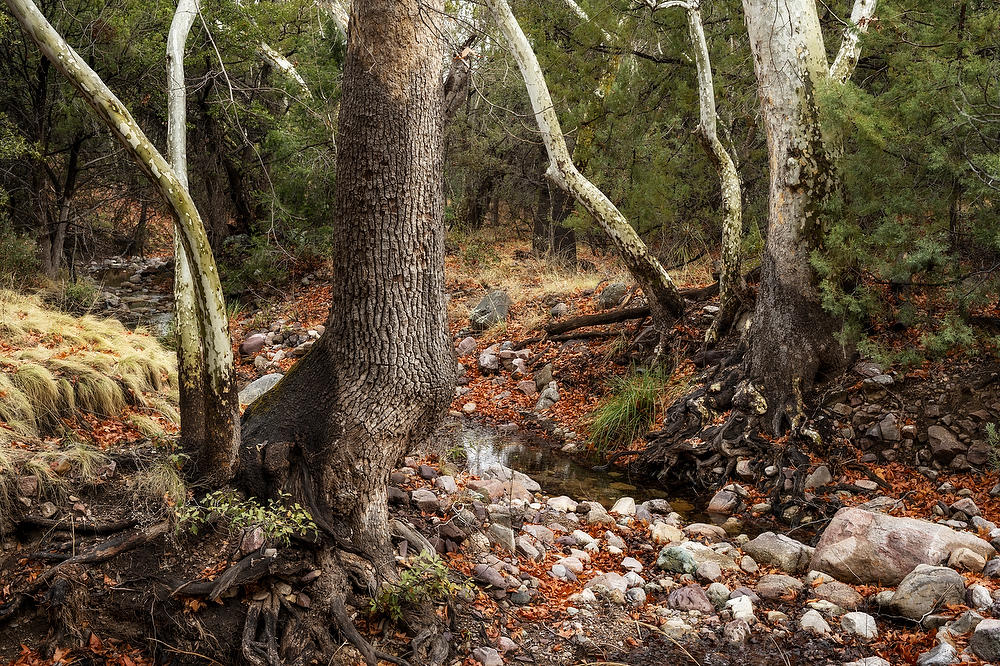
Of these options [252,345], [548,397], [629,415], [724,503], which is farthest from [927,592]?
[252,345]

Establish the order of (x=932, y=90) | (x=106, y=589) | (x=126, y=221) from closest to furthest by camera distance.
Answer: (x=106, y=589), (x=932, y=90), (x=126, y=221)

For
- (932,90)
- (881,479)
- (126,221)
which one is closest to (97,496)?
(881,479)

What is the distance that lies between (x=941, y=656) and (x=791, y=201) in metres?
4.23

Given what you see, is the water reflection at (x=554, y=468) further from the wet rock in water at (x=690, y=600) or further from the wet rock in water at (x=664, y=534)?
the wet rock in water at (x=690, y=600)

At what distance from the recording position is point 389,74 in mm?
3664

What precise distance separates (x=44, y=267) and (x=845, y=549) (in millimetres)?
11628

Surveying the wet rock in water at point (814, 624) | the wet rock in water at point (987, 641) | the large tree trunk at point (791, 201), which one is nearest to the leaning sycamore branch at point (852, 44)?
the large tree trunk at point (791, 201)

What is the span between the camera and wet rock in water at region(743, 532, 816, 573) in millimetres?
4973

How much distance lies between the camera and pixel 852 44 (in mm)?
6742

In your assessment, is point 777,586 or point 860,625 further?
point 777,586

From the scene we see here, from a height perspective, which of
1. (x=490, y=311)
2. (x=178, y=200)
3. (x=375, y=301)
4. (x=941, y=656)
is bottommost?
(x=941, y=656)

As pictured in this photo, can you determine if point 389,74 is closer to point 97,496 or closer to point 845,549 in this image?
point 97,496

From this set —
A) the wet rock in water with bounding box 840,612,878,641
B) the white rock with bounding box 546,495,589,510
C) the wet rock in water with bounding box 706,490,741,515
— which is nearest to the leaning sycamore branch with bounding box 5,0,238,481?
the white rock with bounding box 546,495,589,510

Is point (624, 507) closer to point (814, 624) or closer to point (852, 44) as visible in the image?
point (814, 624)
